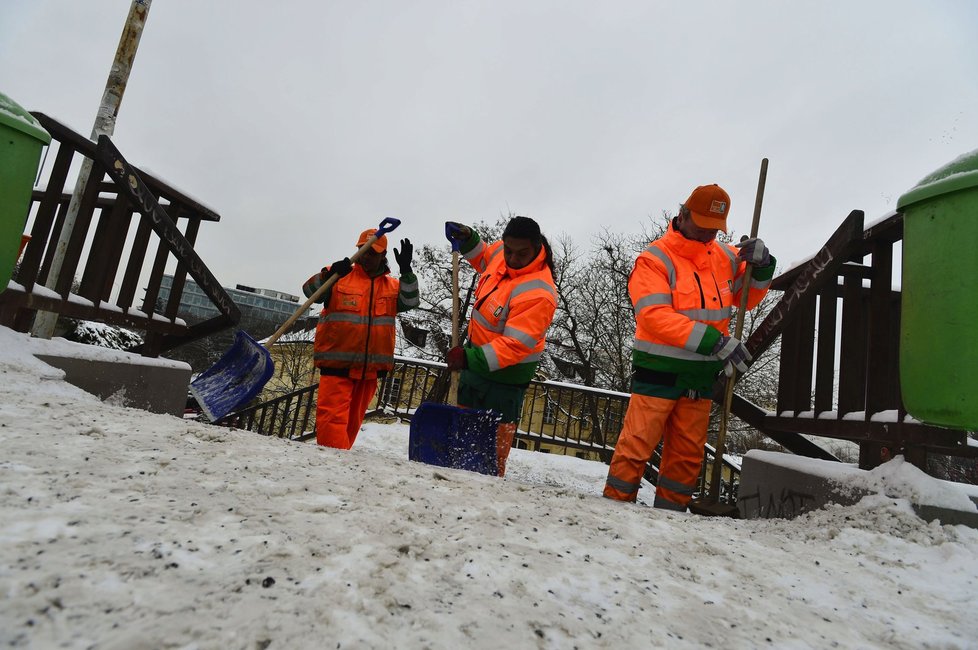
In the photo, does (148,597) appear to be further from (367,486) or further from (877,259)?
(877,259)

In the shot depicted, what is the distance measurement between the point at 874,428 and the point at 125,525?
2.84m

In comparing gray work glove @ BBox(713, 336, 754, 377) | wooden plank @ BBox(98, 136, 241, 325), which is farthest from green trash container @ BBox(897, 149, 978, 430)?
wooden plank @ BBox(98, 136, 241, 325)

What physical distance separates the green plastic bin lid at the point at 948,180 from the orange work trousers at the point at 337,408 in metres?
3.65

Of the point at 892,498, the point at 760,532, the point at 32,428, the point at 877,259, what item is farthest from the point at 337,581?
the point at 877,259

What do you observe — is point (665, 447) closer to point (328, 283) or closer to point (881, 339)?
point (881, 339)

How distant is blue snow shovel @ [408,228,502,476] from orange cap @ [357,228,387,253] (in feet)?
6.80

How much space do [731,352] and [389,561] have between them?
6.96ft

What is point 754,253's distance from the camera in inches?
121

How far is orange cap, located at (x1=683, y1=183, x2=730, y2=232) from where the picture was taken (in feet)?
9.37

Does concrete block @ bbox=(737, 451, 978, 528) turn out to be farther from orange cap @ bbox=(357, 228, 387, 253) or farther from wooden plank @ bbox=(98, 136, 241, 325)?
wooden plank @ bbox=(98, 136, 241, 325)

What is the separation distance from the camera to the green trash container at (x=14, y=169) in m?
2.25

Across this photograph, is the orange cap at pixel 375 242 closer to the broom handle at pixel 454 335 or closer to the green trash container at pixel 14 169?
the broom handle at pixel 454 335

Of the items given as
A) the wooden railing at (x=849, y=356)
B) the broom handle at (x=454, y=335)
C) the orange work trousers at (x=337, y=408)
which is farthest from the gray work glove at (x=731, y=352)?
the orange work trousers at (x=337, y=408)

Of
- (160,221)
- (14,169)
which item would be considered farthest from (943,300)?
(160,221)
